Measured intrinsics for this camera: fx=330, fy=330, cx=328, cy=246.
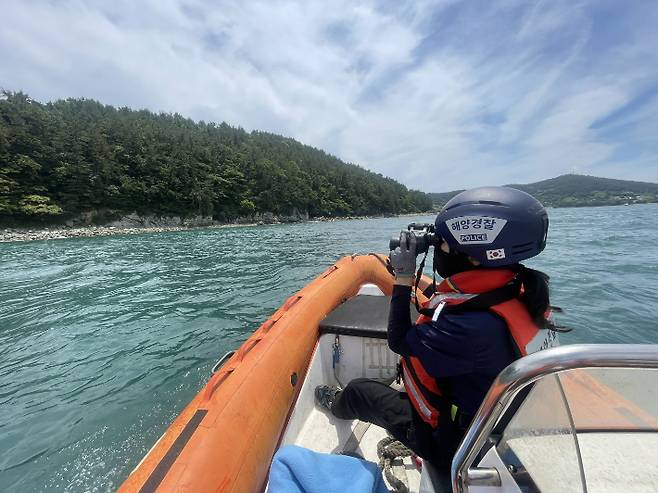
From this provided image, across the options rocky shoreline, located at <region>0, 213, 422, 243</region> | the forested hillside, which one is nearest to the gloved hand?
rocky shoreline, located at <region>0, 213, 422, 243</region>

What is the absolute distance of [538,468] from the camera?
1.07m

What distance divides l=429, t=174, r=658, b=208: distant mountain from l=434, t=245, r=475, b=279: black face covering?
104 metres

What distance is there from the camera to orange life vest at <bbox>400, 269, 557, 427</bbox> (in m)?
1.38

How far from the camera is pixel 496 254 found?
1.48 metres

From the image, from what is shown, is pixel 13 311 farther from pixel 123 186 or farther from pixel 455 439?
pixel 123 186

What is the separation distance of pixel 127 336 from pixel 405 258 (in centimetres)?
581

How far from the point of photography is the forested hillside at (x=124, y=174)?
3953 centimetres

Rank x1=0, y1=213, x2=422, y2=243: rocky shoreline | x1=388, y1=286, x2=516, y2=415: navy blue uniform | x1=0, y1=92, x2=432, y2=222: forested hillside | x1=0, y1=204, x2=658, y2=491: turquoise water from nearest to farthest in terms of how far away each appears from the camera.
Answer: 1. x1=388, y1=286, x2=516, y2=415: navy blue uniform
2. x1=0, y1=204, x2=658, y2=491: turquoise water
3. x1=0, y1=213, x2=422, y2=243: rocky shoreline
4. x1=0, y1=92, x2=432, y2=222: forested hillside

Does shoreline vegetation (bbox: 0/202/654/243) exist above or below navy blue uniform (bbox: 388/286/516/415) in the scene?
Result: below

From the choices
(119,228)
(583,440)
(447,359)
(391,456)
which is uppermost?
(447,359)

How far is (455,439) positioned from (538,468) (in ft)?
1.76

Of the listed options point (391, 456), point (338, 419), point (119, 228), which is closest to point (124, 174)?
point (119, 228)

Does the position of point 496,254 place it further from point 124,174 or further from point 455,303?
point 124,174

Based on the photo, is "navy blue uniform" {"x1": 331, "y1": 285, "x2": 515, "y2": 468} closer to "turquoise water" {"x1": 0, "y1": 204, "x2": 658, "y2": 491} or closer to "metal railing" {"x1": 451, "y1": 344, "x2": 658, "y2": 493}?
"metal railing" {"x1": 451, "y1": 344, "x2": 658, "y2": 493}
